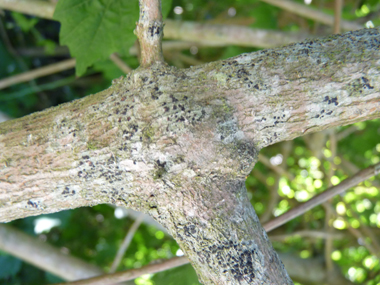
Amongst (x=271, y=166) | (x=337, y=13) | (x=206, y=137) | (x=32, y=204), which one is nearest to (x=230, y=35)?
(x=337, y=13)

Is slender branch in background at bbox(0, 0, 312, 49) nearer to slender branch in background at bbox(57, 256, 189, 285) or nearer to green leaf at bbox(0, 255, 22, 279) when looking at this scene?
slender branch in background at bbox(57, 256, 189, 285)

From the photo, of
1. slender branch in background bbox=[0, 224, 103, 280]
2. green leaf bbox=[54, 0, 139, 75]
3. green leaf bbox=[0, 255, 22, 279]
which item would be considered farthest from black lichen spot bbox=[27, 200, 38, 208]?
green leaf bbox=[0, 255, 22, 279]

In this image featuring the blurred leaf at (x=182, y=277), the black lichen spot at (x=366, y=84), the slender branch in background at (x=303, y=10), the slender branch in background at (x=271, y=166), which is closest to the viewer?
the black lichen spot at (x=366, y=84)

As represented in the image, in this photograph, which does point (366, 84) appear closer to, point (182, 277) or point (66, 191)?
point (66, 191)

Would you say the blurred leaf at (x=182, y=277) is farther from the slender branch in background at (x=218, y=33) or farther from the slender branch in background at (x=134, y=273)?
the slender branch in background at (x=218, y=33)

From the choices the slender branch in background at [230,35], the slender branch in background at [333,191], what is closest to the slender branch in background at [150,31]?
the slender branch in background at [333,191]

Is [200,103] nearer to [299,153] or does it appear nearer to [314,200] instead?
[314,200]

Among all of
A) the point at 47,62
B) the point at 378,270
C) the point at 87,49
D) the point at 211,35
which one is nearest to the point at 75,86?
the point at 47,62
